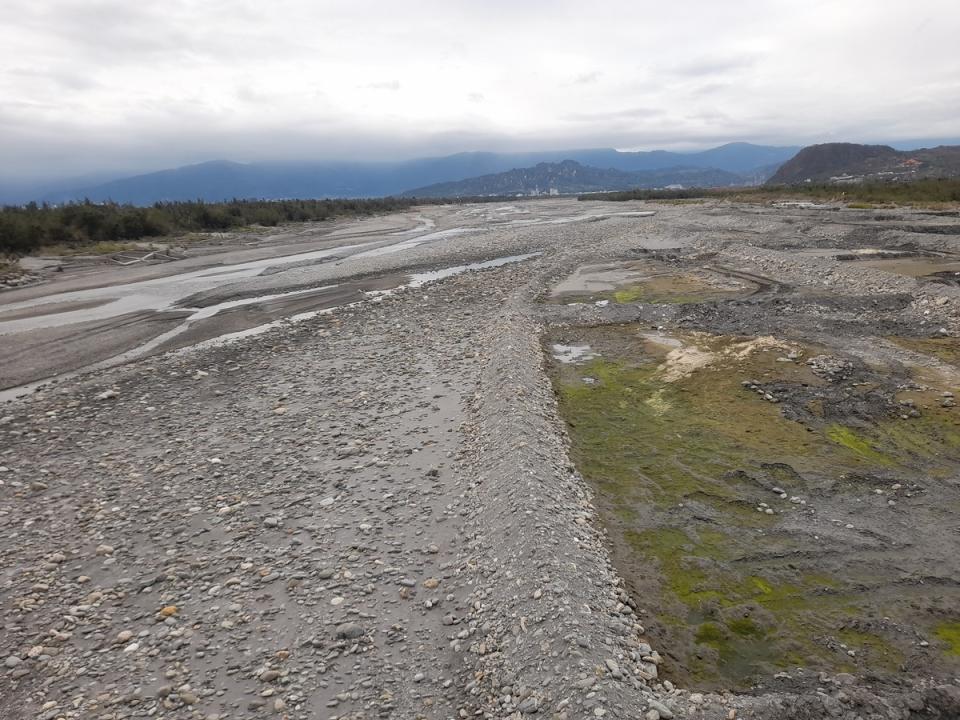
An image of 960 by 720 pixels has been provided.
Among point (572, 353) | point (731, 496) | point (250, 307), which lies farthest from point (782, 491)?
point (250, 307)

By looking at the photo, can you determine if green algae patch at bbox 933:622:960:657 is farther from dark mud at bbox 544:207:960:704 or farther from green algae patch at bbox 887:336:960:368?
green algae patch at bbox 887:336:960:368

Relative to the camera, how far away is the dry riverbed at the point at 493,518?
6.85 meters

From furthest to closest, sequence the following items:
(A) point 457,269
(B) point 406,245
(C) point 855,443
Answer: (B) point 406,245
(A) point 457,269
(C) point 855,443

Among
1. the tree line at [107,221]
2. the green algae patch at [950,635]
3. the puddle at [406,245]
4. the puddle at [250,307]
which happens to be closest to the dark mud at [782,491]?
the green algae patch at [950,635]

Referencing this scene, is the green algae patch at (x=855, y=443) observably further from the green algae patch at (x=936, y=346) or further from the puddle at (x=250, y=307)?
the puddle at (x=250, y=307)

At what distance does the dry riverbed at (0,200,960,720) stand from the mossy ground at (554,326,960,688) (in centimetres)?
6

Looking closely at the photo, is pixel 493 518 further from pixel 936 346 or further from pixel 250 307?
pixel 250 307

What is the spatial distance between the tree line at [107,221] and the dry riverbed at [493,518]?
2841 centimetres

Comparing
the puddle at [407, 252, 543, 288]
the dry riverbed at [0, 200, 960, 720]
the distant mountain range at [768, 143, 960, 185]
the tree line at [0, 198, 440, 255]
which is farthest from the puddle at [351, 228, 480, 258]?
the distant mountain range at [768, 143, 960, 185]

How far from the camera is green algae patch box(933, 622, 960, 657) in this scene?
714 cm

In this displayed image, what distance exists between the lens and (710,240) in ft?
143

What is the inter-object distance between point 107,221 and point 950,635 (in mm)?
64572

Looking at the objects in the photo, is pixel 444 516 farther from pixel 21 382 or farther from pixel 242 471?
pixel 21 382

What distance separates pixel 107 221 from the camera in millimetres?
52219
